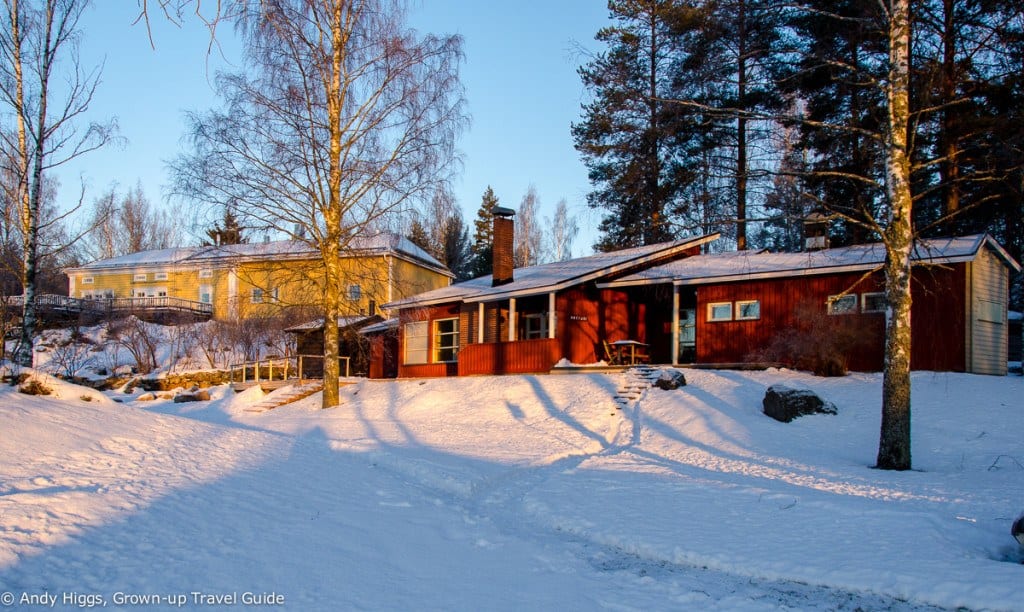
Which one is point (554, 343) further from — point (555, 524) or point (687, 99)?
point (555, 524)

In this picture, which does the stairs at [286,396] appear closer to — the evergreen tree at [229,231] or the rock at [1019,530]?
the evergreen tree at [229,231]

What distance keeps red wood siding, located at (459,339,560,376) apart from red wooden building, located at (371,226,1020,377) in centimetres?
4

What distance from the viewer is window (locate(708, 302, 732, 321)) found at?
21.5 metres

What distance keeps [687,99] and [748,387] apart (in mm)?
8849

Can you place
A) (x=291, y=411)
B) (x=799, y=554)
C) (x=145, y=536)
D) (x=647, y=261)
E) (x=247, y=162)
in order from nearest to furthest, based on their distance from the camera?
(x=145, y=536) → (x=799, y=554) → (x=247, y=162) → (x=291, y=411) → (x=647, y=261)

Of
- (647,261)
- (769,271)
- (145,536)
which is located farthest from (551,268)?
(145,536)

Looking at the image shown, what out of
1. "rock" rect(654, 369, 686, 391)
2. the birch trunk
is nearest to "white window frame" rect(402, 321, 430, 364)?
"rock" rect(654, 369, 686, 391)

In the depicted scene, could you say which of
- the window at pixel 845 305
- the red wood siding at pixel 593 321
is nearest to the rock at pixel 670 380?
the window at pixel 845 305

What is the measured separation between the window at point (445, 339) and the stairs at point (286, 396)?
4.88 metres

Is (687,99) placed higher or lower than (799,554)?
higher

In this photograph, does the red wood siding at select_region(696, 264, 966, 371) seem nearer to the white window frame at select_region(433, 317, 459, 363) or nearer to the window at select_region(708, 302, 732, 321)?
the window at select_region(708, 302, 732, 321)

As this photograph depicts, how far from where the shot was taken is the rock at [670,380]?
18038mm

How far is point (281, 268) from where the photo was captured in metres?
18.1

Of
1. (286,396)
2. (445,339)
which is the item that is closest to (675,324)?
(445,339)
